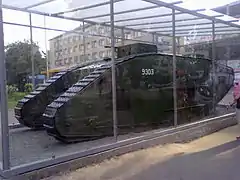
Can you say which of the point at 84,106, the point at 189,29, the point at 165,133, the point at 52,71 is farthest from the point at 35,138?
the point at 189,29

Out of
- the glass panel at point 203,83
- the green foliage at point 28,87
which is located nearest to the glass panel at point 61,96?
the green foliage at point 28,87

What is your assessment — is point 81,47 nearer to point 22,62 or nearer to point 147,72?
point 22,62

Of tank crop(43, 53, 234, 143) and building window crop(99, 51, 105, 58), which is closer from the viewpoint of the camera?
tank crop(43, 53, 234, 143)

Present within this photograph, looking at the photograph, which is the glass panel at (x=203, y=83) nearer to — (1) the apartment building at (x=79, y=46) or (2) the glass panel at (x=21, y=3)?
(1) the apartment building at (x=79, y=46)

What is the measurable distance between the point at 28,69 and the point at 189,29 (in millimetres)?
5493

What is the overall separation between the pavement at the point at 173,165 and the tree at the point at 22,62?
78.3 inches

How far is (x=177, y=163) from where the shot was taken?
4785mm

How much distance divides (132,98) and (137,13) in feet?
8.42

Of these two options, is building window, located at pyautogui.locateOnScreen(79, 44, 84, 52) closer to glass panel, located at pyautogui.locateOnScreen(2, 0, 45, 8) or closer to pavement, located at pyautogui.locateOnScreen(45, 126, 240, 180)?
glass panel, located at pyautogui.locateOnScreen(2, 0, 45, 8)

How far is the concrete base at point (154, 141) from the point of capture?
13.7 feet

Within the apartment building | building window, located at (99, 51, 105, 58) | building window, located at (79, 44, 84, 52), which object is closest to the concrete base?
the apartment building

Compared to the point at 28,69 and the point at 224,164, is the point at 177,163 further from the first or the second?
the point at 28,69

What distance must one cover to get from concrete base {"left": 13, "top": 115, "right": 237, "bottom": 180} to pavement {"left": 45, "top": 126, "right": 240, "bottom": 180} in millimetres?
100

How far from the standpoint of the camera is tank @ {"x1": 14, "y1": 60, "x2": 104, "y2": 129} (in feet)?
22.4
